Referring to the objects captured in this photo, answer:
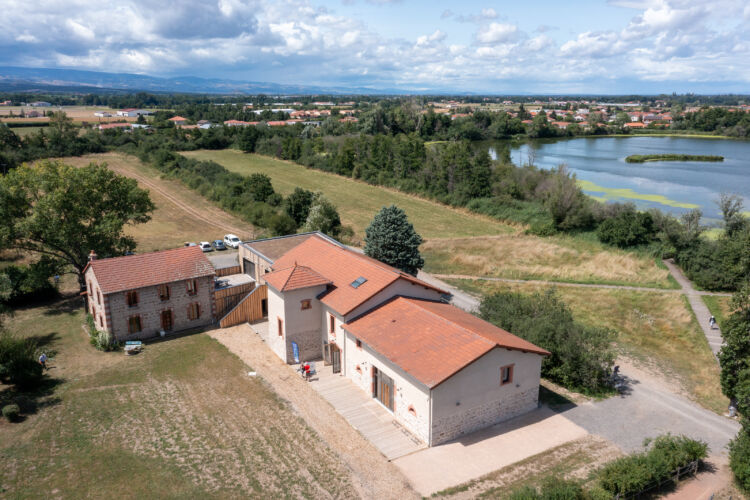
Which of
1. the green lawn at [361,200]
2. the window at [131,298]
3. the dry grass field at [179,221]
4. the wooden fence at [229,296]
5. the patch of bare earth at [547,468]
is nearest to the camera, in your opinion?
the patch of bare earth at [547,468]

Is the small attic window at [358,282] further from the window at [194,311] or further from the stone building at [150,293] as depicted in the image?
the window at [194,311]

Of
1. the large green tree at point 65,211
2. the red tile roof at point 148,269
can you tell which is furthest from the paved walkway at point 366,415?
the large green tree at point 65,211

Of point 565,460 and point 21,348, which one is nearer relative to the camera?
point 565,460

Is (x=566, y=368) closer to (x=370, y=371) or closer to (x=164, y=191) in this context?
(x=370, y=371)

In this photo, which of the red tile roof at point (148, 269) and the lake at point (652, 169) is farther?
the lake at point (652, 169)

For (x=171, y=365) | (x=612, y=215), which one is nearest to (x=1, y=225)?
(x=171, y=365)

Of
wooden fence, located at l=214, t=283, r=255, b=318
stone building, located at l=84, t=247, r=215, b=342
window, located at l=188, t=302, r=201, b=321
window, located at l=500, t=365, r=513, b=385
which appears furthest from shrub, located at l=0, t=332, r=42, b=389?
window, located at l=500, t=365, r=513, b=385
